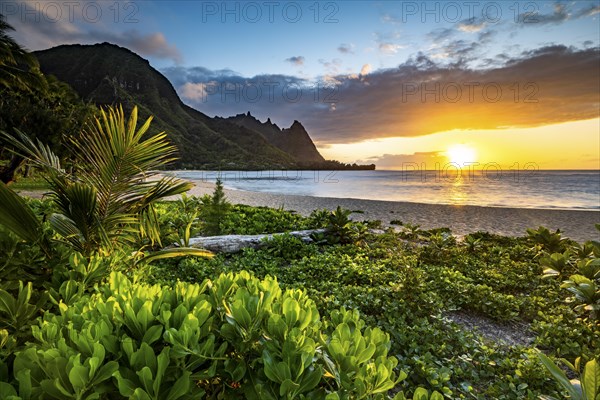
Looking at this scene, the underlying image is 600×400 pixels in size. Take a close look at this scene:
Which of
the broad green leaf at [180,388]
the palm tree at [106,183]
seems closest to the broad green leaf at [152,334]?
the broad green leaf at [180,388]

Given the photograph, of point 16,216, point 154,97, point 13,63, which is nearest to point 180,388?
point 16,216

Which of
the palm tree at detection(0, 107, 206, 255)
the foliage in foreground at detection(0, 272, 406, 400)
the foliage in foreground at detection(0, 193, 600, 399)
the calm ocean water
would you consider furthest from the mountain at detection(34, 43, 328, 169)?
the foliage in foreground at detection(0, 272, 406, 400)

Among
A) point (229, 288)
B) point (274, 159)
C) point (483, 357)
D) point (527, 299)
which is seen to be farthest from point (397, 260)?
point (274, 159)

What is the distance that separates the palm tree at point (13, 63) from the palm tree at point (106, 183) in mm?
25388

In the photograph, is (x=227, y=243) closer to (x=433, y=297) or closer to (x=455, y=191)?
(x=433, y=297)

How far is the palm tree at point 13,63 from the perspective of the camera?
20.5 meters

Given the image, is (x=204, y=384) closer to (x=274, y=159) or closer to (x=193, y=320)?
(x=193, y=320)

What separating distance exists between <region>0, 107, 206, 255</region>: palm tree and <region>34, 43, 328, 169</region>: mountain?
87755 mm

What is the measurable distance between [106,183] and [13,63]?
94.3ft

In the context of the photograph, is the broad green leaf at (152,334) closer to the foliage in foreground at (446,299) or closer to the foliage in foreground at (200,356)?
the foliage in foreground at (200,356)

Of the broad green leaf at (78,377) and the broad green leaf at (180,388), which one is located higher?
the broad green leaf at (78,377)

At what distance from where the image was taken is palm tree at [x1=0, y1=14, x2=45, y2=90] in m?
20.5

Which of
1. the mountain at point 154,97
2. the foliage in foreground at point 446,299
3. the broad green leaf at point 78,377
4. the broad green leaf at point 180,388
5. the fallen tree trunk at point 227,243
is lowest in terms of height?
the foliage in foreground at point 446,299

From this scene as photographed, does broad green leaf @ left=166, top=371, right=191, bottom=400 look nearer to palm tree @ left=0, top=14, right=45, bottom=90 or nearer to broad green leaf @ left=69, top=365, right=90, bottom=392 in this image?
broad green leaf @ left=69, top=365, right=90, bottom=392
